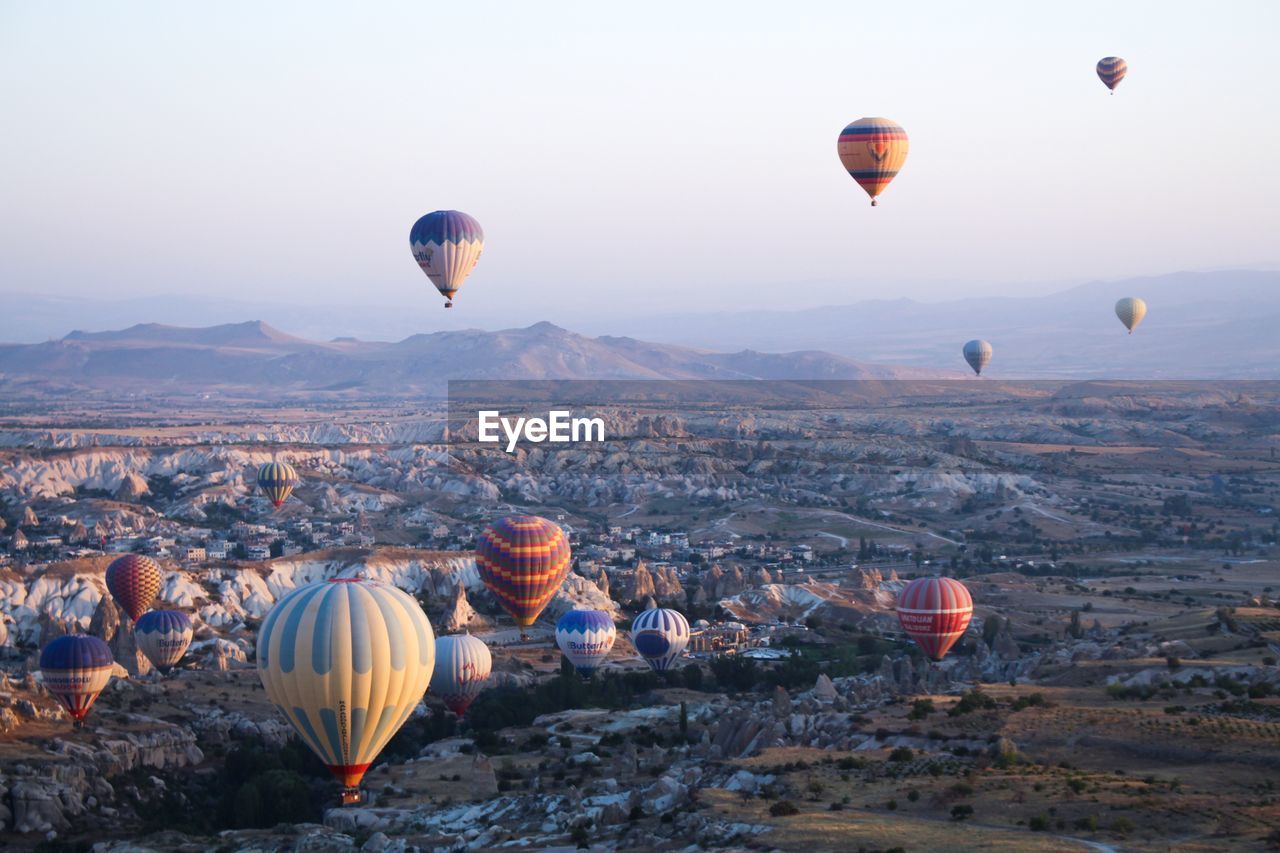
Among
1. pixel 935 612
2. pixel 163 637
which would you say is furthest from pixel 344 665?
pixel 163 637

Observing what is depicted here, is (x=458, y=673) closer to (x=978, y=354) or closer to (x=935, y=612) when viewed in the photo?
(x=935, y=612)

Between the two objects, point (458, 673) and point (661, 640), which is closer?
point (458, 673)

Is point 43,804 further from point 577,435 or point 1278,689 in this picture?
point 577,435

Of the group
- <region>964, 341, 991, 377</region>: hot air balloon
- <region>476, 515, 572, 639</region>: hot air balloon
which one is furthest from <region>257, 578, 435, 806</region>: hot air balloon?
<region>964, 341, 991, 377</region>: hot air balloon

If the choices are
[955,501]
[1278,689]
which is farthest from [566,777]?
[955,501]

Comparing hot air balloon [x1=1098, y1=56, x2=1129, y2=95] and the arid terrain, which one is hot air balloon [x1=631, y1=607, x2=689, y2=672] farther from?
hot air balloon [x1=1098, y1=56, x2=1129, y2=95]

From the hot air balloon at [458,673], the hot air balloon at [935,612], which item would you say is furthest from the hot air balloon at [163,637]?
the hot air balloon at [935,612]

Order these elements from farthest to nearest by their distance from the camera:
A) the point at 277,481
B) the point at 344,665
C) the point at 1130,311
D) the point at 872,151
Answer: the point at 1130,311 < the point at 277,481 < the point at 872,151 < the point at 344,665
